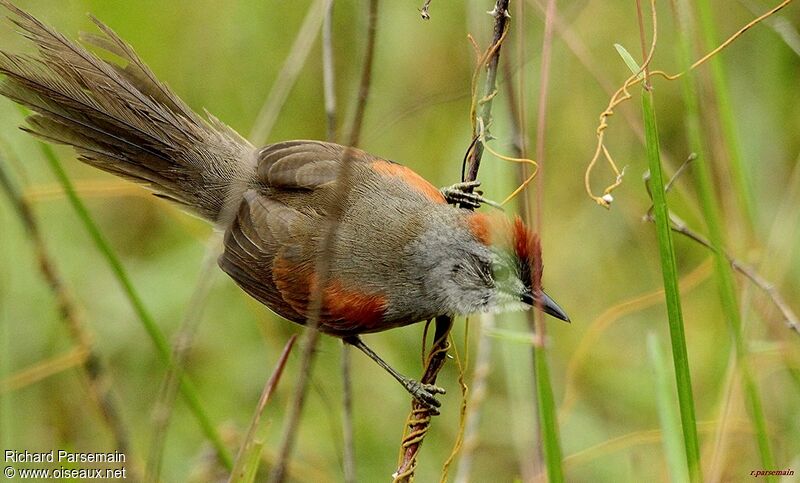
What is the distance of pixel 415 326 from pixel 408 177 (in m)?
1.36

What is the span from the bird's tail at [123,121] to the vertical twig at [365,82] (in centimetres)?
140

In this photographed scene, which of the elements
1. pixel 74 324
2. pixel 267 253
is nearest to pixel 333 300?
pixel 267 253

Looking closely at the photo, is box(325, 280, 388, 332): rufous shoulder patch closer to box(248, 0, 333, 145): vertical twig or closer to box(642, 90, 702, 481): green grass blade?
box(248, 0, 333, 145): vertical twig

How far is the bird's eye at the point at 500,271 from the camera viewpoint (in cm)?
327

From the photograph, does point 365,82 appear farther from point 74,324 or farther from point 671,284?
point 74,324

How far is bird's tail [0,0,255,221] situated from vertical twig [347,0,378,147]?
4.61 feet

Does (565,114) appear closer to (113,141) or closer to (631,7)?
(631,7)

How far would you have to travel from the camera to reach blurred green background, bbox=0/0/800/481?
14.6 ft

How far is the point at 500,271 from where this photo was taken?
3.35 metres

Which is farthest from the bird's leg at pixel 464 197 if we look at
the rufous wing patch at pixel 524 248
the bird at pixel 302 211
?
the rufous wing patch at pixel 524 248

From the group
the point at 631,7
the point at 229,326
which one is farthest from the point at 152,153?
the point at 631,7

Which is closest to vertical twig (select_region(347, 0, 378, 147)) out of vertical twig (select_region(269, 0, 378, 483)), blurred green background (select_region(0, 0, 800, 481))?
vertical twig (select_region(269, 0, 378, 483))

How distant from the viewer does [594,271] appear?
5.14m

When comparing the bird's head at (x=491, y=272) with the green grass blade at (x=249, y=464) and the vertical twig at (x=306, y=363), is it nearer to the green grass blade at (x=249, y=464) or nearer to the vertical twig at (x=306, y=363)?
the green grass blade at (x=249, y=464)
